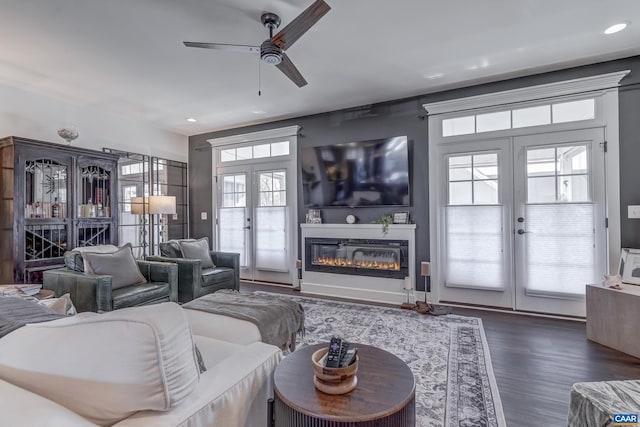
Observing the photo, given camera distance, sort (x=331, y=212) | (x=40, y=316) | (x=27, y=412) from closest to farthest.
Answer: (x=27, y=412) → (x=40, y=316) → (x=331, y=212)

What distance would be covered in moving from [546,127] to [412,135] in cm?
151

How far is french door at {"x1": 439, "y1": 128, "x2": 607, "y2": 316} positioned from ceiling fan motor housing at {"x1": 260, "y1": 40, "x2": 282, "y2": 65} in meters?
2.63

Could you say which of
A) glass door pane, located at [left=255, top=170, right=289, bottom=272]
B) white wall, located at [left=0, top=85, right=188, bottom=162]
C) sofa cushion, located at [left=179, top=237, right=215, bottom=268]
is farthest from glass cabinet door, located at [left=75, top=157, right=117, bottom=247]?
glass door pane, located at [left=255, top=170, right=289, bottom=272]

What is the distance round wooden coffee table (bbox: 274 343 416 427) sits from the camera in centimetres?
107

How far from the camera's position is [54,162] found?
3879 millimetres

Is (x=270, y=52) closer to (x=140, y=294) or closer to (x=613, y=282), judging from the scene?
(x=140, y=294)

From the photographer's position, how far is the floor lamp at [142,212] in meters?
5.17

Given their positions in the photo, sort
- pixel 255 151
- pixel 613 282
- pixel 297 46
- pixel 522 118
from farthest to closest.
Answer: pixel 255 151
pixel 522 118
pixel 297 46
pixel 613 282

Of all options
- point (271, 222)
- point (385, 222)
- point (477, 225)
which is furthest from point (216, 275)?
point (477, 225)

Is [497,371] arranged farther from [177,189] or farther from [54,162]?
[177,189]

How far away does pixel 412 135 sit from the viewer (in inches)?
172

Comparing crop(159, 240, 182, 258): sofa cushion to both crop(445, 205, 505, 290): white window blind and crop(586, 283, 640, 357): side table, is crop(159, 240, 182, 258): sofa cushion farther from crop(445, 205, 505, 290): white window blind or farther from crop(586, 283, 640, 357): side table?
crop(586, 283, 640, 357): side table

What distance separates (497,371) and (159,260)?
3.70 metres

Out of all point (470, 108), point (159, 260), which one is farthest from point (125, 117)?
point (470, 108)
